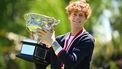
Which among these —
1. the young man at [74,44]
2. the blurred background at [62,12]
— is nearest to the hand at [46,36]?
the young man at [74,44]

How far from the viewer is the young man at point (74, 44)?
363 centimetres

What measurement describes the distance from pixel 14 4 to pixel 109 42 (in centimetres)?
424

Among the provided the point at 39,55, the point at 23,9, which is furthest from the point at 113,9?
the point at 39,55

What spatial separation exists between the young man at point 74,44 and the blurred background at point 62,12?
34.0 ft

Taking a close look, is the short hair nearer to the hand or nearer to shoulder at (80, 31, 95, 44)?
shoulder at (80, 31, 95, 44)

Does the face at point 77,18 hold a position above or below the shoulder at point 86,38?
above

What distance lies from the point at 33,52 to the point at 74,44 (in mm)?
326

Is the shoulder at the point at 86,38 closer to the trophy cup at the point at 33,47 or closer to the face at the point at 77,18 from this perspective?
the face at the point at 77,18

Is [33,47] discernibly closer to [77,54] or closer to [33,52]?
[33,52]

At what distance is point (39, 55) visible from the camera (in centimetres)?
394

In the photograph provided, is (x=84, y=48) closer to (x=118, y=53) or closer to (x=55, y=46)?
(x=55, y=46)

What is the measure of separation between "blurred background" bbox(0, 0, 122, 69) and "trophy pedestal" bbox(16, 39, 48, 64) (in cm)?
1024

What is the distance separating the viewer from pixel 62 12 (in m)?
14.2

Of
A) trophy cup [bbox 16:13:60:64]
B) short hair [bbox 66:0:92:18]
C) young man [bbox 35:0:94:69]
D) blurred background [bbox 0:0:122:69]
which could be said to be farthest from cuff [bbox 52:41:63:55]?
blurred background [bbox 0:0:122:69]
